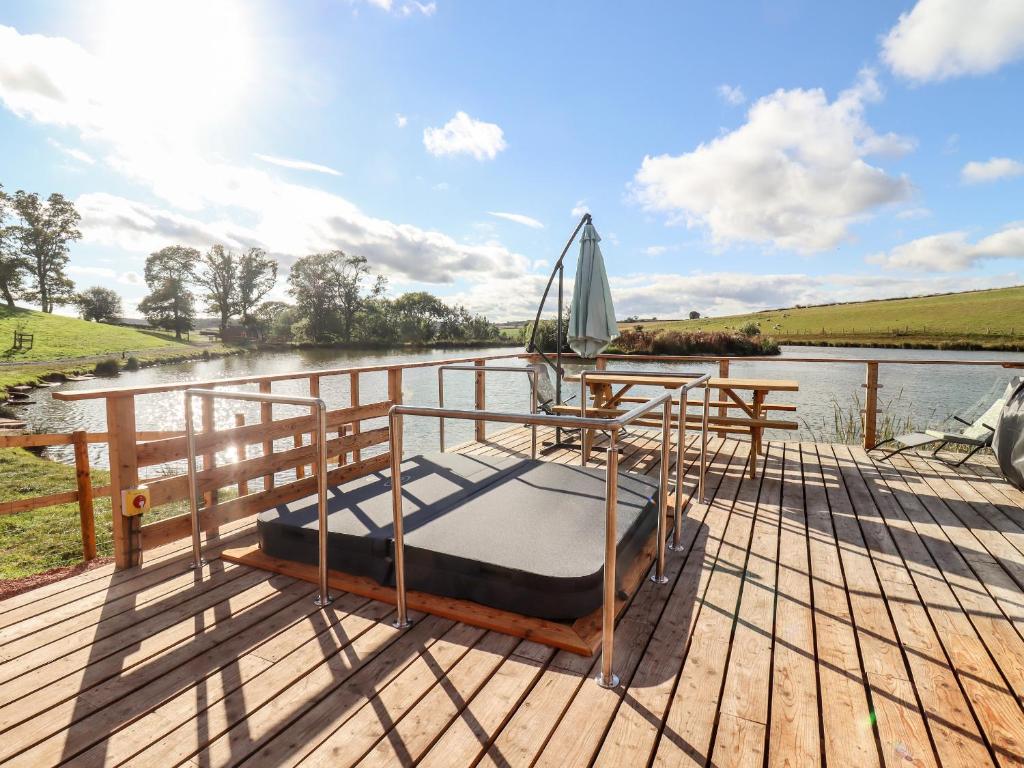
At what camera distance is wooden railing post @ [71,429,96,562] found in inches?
112

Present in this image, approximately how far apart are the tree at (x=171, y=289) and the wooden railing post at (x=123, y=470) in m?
41.7

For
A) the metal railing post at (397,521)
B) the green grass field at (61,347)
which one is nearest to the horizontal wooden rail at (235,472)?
the metal railing post at (397,521)

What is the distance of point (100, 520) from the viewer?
6.62m

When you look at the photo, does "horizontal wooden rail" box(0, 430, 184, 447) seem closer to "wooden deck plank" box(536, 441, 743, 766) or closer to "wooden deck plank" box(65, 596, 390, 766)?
"wooden deck plank" box(65, 596, 390, 766)

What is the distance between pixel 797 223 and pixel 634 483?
26.2 m

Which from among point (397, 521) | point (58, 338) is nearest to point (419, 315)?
point (58, 338)

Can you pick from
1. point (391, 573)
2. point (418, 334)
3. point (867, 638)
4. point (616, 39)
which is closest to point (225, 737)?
point (391, 573)

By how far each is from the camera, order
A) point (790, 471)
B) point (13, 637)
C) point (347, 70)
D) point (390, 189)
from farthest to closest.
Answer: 1. point (390, 189)
2. point (347, 70)
3. point (790, 471)
4. point (13, 637)

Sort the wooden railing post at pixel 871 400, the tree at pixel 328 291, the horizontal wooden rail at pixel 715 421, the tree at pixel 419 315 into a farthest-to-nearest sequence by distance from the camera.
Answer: the tree at pixel 328 291 → the tree at pixel 419 315 → the wooden railing post at pixel 871 400 → the horizontal wooden rail at pixel 715 421

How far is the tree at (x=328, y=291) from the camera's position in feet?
97.5

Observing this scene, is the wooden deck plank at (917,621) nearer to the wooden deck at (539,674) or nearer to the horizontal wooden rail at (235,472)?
the wooden deck at (539,674)

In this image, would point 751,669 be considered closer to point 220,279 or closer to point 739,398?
point 739,398

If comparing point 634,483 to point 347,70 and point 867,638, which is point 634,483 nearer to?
point 867,638

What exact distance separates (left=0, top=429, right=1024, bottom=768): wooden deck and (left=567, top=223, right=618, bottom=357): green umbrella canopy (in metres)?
3.14
